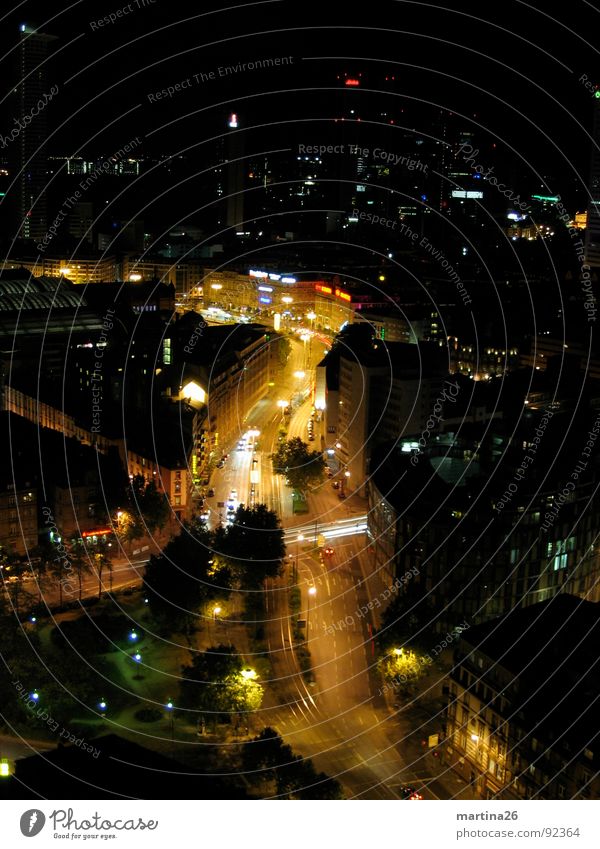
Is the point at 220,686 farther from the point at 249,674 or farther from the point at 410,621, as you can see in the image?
the point at 410,621

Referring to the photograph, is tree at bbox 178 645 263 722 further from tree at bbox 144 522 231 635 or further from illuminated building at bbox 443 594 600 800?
illuminated building at bbox 443 594 600 800

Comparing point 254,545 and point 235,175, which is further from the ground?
point 235,175

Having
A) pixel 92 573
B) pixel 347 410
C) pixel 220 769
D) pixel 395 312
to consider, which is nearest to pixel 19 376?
pixel 347 410

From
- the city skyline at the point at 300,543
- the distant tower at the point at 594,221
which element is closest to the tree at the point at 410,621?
the city skyline at the point at 300,543

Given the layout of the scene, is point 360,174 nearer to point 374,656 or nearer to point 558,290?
point 558,290

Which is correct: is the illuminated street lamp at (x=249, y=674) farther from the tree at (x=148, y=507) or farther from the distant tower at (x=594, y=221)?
the distant tower at (x=594, y=221)

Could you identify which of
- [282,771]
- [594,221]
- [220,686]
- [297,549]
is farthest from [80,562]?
[594,221]
